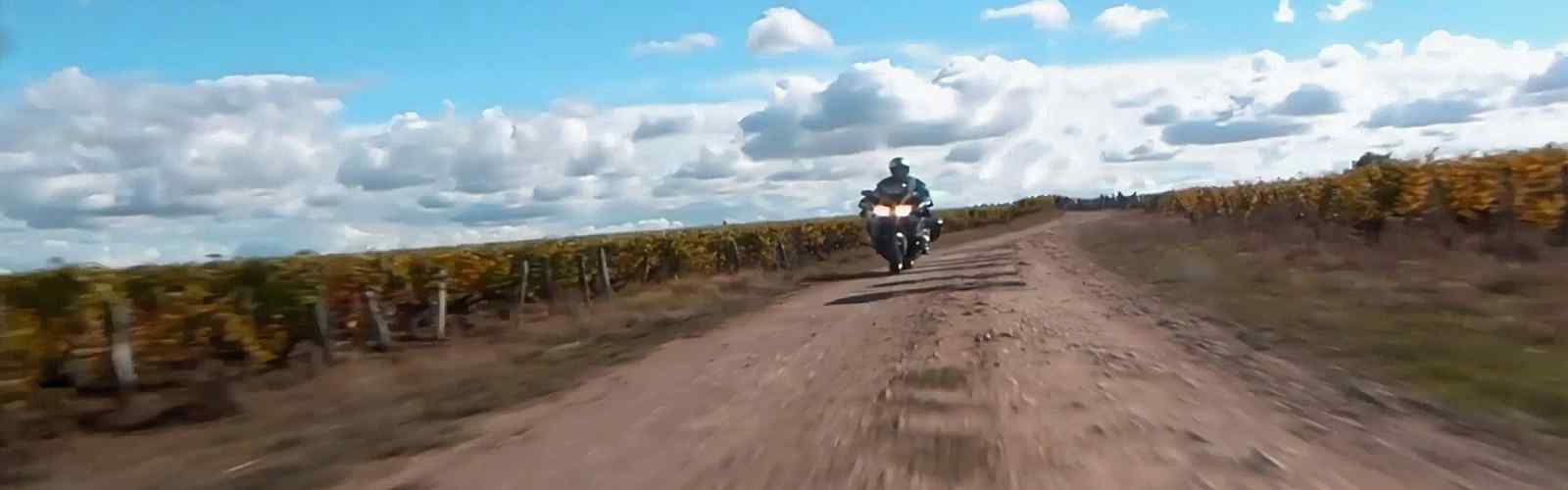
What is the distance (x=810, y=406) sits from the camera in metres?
10.9

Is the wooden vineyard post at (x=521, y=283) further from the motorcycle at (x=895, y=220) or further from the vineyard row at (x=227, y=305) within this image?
the motorcycle at (x=895, y=220)

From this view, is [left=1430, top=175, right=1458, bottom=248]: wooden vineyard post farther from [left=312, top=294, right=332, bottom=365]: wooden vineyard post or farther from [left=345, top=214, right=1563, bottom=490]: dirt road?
[left=312, top=294, right=332, bottom=365]: wooden vineyard post

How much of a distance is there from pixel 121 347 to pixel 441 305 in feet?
27.9

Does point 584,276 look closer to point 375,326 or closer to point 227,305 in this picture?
point 375,326

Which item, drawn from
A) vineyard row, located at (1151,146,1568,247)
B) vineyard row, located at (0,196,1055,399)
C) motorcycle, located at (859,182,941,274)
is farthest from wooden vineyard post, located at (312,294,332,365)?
A: vineyard row, located at (1151,146,1568,247)

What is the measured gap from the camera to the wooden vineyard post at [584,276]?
32.7 metres

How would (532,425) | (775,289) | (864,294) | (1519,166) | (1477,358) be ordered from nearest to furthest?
(532,425) < (1477,358) < (864,294) < (1519,166) < (775,289)

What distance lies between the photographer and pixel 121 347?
15.9 m

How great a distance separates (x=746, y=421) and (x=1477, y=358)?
7376 mm

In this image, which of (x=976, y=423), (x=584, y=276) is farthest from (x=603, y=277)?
(x=976, y=423)

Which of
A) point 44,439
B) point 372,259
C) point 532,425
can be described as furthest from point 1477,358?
point 372,259

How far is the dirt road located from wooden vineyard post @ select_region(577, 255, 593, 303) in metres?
15.8

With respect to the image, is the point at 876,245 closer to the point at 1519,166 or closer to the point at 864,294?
the point at 864,294

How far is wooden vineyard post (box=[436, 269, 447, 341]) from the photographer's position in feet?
78.9
